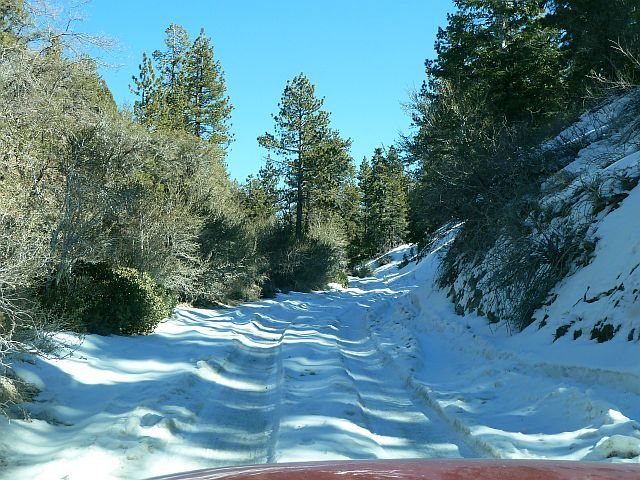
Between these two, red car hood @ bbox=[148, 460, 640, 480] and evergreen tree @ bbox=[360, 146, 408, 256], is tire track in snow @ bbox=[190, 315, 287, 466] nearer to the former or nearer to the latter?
red car hood @ bbox=[148, 460, 640, 480]

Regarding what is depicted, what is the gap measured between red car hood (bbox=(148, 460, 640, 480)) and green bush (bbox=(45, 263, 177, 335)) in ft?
32.0

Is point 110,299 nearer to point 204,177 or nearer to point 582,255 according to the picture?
point 582,255

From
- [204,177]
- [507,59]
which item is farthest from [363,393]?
[507,59]

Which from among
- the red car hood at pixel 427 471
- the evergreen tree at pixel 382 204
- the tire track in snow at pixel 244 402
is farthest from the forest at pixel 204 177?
the evergreen tree at pixel 382 204

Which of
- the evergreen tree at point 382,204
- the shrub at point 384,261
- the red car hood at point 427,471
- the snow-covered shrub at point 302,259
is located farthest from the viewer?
the evergreen tree at point 382,204

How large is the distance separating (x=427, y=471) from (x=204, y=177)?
21335mm

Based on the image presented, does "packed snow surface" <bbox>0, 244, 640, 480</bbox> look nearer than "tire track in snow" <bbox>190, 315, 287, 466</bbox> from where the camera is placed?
Yes

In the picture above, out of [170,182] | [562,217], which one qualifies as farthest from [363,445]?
[170,182]

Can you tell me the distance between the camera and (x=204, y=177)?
899 inches

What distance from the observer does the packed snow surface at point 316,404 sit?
5203 mm

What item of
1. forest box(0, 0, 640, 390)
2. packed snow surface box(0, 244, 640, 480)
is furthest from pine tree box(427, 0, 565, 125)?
packed snow surface box(0, 244, 640, 480)

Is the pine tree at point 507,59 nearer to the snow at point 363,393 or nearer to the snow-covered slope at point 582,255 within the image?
the snow-covered slope at point 582,255

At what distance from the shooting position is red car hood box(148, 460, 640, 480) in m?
2.20

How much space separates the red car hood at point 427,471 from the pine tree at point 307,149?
1582 inches
